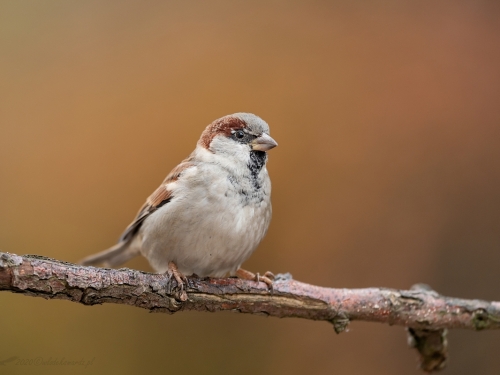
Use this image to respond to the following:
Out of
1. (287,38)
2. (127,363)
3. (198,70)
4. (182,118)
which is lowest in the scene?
(127,363)

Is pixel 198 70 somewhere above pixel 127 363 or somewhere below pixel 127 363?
above

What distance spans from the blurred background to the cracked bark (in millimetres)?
868

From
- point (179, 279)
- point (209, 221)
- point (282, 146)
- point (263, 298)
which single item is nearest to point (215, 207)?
point (209, 221)

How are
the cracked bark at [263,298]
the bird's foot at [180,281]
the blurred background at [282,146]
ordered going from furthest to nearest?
1. the blurred background at [282,146]
2. the bird's foot at [180,281]
3. the cracked bark at [263,298]

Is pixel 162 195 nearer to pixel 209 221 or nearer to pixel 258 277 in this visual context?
pixel 209 221

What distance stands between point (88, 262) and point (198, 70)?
1.48 metres

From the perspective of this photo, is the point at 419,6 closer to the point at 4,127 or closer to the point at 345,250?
the point at 345,250

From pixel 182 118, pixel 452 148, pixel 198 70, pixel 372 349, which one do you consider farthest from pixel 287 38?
pixel 372 349

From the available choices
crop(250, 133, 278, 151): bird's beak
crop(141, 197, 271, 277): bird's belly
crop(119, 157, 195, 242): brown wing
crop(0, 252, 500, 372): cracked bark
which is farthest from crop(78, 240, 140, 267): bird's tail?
crop(250, 133, 278, 151): bird's beak

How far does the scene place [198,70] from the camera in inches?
137

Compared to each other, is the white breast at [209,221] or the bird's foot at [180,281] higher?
the white breast at [209,221]

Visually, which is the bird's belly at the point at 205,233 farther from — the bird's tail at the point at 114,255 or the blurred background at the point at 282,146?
the blurred background at the point at 282,146

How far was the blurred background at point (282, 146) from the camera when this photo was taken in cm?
324

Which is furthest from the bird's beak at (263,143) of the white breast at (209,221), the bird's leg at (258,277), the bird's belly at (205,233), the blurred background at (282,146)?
the blurred background at (282,146)
